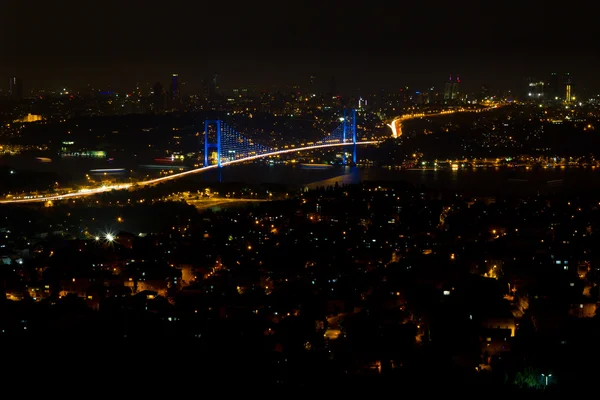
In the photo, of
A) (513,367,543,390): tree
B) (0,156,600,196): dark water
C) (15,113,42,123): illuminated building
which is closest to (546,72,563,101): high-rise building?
(0,156,600,196): dark water

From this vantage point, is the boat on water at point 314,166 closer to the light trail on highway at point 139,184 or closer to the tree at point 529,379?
the light trail on highway at point 139,184

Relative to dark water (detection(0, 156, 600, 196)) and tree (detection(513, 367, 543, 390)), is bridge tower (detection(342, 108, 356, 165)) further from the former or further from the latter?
tree (detection(513, 367, 543, 390))

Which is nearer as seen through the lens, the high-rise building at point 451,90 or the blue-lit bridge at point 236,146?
the blue-lit bridge at point 236,146

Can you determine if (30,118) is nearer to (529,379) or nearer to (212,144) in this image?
(212,144)

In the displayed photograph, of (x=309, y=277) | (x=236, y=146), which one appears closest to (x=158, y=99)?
(x=236, y=146)

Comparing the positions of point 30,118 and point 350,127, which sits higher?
point 30,118

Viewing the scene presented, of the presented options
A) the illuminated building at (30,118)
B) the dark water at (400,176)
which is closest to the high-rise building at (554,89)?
the dark water at (400,176)

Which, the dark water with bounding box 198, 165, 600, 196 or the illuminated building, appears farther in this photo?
the illuminated building

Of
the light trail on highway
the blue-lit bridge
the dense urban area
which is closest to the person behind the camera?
the dense urban area

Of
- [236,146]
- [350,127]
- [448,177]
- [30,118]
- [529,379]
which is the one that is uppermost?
[30,118]

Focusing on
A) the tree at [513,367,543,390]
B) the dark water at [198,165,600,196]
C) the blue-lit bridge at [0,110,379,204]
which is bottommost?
the dark water at [198,165,600,196]

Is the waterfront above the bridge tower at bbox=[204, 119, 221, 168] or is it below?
below

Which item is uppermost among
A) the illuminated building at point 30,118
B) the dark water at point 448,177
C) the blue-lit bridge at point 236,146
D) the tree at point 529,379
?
the illuminated building at point 30,118
